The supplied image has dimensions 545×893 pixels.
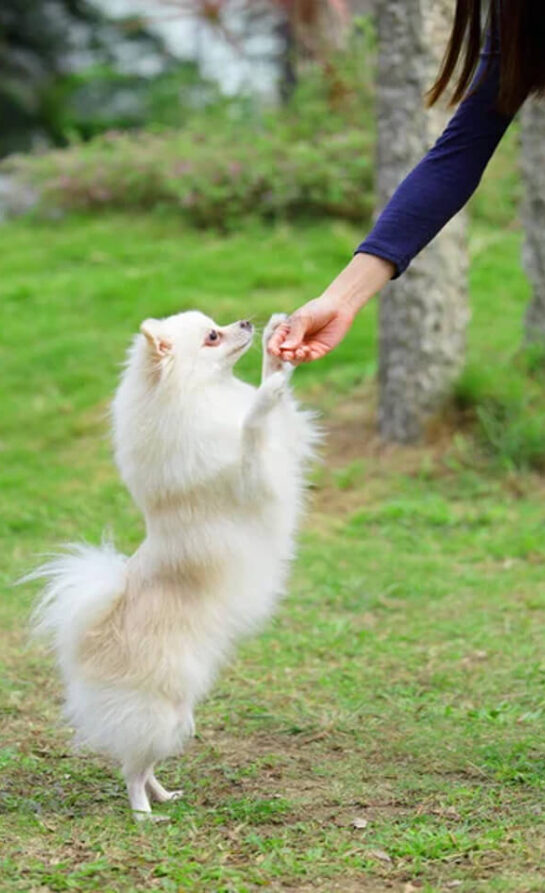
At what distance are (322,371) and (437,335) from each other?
162cm

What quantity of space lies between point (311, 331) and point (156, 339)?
398 millimetres

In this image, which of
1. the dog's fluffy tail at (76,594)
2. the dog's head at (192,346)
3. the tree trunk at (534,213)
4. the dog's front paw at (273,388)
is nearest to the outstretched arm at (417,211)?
Answer: the dog's front paw at (273,388)

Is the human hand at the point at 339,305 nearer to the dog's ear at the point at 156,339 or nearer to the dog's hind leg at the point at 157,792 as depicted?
the dog's ear at the point at 156,339

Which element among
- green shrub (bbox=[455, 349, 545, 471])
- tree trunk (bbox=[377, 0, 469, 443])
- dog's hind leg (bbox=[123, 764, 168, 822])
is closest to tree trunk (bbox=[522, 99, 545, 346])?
green shrub (bbox=[455, 349, 545, 471])

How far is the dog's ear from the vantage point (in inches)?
135

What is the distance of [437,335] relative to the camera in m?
7.16

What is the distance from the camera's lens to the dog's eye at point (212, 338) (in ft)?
11.8

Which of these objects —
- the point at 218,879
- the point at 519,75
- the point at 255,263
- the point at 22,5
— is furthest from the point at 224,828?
the point at 22,5

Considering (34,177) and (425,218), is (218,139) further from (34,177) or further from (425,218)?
(425,218)

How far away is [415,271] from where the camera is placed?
23.1 ft

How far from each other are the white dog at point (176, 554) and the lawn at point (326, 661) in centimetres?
28

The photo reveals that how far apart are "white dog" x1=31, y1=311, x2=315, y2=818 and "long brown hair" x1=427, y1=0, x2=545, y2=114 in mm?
791

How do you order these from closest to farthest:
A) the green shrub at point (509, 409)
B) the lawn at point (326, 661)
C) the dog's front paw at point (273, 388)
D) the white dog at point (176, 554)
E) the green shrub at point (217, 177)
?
the lawn at point (326, 661) → the dog's front paw at point (273, 388) → the white dog at point (176, 554) → the green shrub at point (509, 409) → the green shrub at point (217, 177)

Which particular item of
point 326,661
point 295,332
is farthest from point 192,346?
point 326,661
